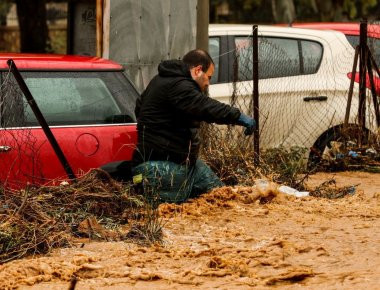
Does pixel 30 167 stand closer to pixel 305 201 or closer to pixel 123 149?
pixel 123 149

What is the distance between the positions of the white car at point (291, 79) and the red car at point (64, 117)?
2.74 meters

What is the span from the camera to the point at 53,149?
29.3 feet

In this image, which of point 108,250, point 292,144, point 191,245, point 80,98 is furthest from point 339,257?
point 292,144

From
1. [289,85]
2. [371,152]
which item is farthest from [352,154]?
[289,85]

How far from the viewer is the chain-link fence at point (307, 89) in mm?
12281

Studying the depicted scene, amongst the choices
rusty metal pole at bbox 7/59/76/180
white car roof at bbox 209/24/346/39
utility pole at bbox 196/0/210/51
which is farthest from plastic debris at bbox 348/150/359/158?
rusty metal pole at bbox 7/59/76/180

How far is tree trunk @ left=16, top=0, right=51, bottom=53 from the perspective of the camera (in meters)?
23.8

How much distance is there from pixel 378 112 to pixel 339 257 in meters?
5.47

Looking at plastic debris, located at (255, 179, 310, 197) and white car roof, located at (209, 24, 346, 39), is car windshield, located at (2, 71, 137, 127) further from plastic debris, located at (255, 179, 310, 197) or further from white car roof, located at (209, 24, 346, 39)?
white car roof, located at (209, 24, 346, 39)

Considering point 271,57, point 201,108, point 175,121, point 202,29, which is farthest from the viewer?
point 271,57

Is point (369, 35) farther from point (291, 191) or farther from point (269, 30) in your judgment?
point (291, 191)

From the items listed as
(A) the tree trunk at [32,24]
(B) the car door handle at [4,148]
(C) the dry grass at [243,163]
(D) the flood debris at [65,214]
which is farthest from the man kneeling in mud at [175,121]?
(A) the tree trunk at [32,24]

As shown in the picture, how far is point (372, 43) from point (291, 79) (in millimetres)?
1135

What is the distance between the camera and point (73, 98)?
9.21m
